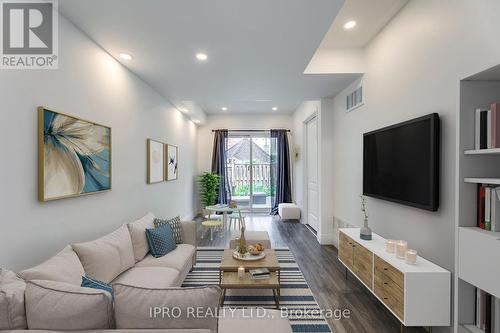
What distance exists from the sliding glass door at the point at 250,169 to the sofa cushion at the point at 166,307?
6.39 metres

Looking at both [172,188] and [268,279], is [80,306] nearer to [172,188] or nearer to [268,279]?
[268,279]

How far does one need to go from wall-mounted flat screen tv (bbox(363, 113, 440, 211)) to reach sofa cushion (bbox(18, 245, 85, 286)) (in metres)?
2.78

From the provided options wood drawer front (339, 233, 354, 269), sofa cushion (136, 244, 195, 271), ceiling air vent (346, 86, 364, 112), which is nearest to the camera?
sofa cushion (136, 244, 195, 271)

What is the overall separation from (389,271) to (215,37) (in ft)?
8.61

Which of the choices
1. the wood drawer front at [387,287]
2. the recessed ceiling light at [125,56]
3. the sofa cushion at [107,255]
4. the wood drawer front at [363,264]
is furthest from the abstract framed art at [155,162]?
the wood drawer front at [387,287]

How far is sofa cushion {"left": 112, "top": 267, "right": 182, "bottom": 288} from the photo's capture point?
85.3 inches

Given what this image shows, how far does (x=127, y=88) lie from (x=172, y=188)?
240cm

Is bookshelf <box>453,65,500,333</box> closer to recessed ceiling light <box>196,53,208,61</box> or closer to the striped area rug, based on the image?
the striped area rug

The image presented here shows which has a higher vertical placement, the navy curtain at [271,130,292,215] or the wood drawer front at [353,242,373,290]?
the navy curtain at [271,130,292,215]

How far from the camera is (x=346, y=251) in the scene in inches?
122

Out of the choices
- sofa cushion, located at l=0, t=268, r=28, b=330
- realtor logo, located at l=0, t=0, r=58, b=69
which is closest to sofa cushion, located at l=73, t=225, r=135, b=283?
sofa cushion, located at l=0, t=268, r=28, b=330

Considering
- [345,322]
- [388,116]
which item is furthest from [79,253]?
[388,116]

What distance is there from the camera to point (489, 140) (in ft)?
5.01

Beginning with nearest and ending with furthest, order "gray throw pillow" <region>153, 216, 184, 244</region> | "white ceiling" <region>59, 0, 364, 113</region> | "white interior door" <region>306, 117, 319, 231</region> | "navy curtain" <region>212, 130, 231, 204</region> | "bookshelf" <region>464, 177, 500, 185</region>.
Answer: "bookshelf" <region>464, 177, 500, 185</region> → "white ceiling" <region>59, 0, 364, 113</region> → "gray throw pillow" <region>153, 216, 184, 244</region> → "white interior door" <region>306, 117, 319, 231</region> → "navy curtain" <region>212, 130, 231, 204</region>
